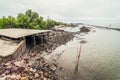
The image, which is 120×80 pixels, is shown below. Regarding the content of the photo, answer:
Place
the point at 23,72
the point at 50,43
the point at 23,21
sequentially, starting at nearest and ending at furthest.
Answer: the point at 23,72 → the point at 50,43 → the point at 23,21

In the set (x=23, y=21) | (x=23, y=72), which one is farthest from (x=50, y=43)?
(x=23, y=72)

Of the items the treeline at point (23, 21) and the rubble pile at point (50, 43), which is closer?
the rubble pile at point (50, 43)

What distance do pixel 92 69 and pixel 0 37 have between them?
1946 centimetres

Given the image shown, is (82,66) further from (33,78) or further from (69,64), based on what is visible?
(33,78)

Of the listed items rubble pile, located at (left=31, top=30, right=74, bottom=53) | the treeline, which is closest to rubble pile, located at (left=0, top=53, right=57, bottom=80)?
rubble pile, located at (left=31, top=30, right=74, bottom=53)

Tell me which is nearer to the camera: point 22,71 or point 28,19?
point 22,71

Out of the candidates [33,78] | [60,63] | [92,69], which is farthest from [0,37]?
[92,69]

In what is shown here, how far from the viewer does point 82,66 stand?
20.8 metres

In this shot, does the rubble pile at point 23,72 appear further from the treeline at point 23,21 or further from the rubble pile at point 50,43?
the treeline at point 23,21

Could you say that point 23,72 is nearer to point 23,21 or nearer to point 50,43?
point 50,43

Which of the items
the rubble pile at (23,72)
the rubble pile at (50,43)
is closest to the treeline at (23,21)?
the rubble pile at (50,43)

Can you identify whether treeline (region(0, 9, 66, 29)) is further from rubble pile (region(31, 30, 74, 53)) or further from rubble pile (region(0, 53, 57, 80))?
rubble pile (region(0, 53, 57, 80))

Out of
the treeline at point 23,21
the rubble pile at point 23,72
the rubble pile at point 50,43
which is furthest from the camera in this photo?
the treeline at point 23,21

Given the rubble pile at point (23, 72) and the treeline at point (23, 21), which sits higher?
the treeline at point (23, 21)
